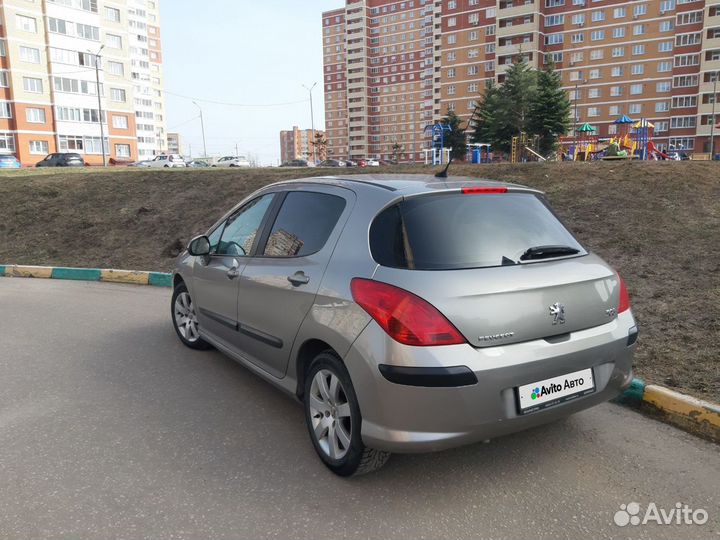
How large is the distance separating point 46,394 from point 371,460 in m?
2.85

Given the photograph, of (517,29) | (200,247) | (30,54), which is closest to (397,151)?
(517,29)

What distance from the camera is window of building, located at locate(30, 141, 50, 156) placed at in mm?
58844

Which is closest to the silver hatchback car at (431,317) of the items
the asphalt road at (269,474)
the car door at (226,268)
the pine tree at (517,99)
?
the asphalt road at (269,474)

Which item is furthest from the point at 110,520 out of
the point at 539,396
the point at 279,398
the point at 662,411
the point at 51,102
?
the point at 51,102

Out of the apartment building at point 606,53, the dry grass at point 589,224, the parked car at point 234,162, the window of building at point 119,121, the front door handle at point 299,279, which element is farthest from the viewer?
the apartment building at point 606,53

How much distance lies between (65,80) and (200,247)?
6817cm

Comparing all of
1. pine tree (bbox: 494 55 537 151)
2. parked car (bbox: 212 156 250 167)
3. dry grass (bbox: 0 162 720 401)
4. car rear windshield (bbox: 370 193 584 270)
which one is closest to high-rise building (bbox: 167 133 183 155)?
parked car (bbox: 212 156 250 167)

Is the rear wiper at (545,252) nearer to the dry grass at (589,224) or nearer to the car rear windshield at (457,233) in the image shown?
the car rear windshield at (457,233)

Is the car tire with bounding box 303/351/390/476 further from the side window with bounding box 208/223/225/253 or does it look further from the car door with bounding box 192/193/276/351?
the side window with bounding box 208/223/225/253

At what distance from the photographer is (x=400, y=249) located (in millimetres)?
2904

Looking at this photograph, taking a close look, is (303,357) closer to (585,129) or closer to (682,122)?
(585,129)

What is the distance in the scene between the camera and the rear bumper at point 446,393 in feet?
8.63

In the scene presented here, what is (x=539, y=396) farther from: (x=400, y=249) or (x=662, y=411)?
(x=662, y=411)

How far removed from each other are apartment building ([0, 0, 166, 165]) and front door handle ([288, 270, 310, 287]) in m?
57.2
